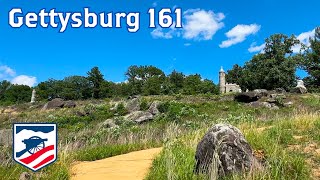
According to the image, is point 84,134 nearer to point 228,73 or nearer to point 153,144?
point 153,144

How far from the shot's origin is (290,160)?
773 centimetres

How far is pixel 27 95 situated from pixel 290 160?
11025 centimetres

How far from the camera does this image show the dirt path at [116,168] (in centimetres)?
884

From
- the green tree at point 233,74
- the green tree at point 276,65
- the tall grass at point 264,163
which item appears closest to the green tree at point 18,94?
the green tree at point 233,74

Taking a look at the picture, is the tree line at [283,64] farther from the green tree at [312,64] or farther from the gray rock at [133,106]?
the gray rock at [133,106]

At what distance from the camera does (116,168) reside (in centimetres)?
970

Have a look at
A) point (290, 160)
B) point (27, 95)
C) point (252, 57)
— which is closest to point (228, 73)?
point (252, 57)

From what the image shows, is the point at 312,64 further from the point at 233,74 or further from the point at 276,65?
the point at 233,74

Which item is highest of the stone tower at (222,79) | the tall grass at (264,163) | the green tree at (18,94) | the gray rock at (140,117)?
the stone tower at (222,79)

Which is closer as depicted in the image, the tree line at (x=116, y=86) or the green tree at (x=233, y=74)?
the tree line at (x=116, y=86)

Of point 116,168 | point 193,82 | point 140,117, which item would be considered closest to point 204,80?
point 193,82

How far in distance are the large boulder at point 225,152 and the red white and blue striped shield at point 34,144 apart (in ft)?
8.67

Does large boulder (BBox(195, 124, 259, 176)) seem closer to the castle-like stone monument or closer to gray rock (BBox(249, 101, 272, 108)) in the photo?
gray rock (BBox(249, 101, 272, 108))

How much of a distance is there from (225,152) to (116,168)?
308 centimetres
